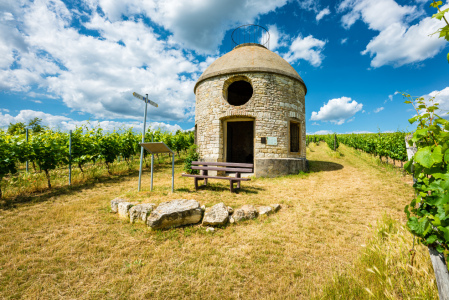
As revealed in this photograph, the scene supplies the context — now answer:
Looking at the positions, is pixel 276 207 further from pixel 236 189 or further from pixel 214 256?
pixel 214 256

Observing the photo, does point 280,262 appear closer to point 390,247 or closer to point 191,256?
point 191,256

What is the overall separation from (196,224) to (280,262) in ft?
5.77

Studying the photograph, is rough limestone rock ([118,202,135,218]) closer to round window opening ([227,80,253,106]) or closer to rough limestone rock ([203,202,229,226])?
rough limestone rock ([203,202,229,226])

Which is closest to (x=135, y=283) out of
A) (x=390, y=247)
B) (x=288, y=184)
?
(x=390, y=247)

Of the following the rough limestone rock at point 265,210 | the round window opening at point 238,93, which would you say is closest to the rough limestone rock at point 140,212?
the rough limestone rock at point 265,210

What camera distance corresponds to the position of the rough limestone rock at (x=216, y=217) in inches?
140

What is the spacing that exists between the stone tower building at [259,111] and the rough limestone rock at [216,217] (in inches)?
176

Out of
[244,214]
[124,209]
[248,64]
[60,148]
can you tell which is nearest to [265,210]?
[244,214]

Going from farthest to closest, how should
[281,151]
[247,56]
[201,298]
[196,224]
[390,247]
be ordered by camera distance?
[247,56] < [281,151] < [196,224] < [390,247] < [201,298]

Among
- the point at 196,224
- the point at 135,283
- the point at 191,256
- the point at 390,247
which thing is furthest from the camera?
the point at 196,224

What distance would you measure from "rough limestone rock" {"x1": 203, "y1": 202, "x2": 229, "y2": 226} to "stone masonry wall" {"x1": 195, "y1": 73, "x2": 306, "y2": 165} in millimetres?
4483

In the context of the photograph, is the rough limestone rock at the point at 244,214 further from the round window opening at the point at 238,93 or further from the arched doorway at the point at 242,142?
the arched doorway at the point at 242,142

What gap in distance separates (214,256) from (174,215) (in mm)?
1190

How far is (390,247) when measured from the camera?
2.45m
